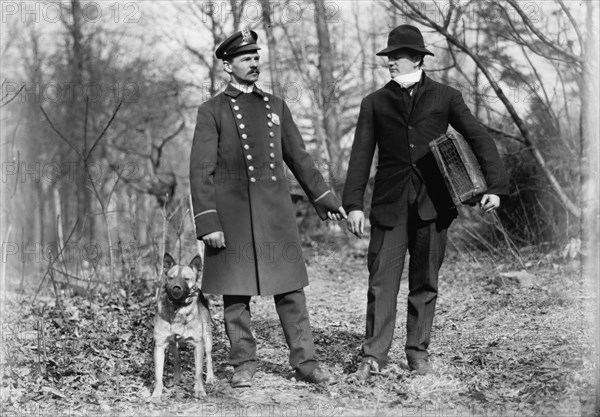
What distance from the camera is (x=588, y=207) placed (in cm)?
1011

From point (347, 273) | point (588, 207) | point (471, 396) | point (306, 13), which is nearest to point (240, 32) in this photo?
point (471, 396)

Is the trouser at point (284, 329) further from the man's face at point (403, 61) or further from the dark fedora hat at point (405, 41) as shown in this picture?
the dark fedora hat at point (405, 41)

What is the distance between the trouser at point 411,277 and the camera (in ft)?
17.0

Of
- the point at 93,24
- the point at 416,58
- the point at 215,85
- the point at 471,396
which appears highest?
the point at 93,24

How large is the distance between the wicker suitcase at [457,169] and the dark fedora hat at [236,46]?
1428 mm

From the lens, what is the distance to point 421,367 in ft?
17.1

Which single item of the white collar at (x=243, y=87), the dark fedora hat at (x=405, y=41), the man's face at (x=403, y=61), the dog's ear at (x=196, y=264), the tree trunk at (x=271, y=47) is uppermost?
the tree trunk at (x=271, y=47)

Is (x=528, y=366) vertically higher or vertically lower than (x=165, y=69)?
lower

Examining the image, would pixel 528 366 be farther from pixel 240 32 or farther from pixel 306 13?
pixel 306 13

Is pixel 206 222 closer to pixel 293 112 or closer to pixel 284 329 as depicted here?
pixel 284 329

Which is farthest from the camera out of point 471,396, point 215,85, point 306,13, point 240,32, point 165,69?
point 165,69

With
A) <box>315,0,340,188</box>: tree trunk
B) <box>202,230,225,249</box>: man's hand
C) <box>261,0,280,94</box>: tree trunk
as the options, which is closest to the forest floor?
<box>202,230,225,249</box>: man's hand

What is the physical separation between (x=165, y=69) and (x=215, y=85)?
3.87m

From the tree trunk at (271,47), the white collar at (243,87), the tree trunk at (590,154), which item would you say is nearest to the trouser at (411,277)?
the white collar at (243,87)
